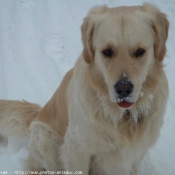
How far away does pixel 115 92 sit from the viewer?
2.43 meters

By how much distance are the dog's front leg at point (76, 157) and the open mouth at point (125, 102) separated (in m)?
0.60

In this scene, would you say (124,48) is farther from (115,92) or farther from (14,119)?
(14,119)

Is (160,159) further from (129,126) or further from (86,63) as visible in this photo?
(86,63)

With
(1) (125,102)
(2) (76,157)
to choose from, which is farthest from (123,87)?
(2) (76,157)

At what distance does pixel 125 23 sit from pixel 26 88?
2.61m

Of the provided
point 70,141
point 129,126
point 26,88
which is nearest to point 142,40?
point 129,126

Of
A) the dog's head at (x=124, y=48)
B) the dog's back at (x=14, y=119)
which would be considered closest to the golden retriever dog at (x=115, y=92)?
the dog's head at (x=124, y=48)

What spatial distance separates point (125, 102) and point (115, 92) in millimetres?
156

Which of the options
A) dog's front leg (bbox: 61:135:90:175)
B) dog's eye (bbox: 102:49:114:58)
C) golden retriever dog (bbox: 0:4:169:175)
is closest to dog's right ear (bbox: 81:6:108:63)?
golden retriever dog (bbox: 0:4:169:175)

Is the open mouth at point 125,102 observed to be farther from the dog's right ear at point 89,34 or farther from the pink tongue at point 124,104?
the dog's right ear at point 89,34

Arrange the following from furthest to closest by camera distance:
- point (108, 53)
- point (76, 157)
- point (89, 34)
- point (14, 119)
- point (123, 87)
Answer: point (14, 119) → point (76, 157) → point (89, 34) → point (108, 53) → point (123, 87)

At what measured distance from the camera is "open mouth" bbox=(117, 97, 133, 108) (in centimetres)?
249

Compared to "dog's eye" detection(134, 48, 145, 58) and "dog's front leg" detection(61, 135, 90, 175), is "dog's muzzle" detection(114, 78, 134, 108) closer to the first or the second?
"dog's eye" detection(134, 48, 145, 58)

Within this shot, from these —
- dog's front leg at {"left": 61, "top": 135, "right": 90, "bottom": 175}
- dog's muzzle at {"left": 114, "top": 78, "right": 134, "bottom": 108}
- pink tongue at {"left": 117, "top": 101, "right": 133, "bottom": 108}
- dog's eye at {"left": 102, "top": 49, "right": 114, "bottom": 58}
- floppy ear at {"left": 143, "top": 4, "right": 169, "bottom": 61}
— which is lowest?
dog's front leg at {"left": 61, "top": 135, "right": 90, "bottom": 175}
